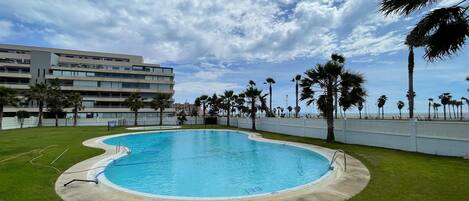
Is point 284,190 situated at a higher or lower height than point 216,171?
higher

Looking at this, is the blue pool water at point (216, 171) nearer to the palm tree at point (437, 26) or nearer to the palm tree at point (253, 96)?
the palm tree at point (437, 26)

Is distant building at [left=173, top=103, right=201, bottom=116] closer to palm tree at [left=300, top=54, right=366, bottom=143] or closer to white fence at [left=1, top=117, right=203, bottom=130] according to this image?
white fence at [left=1, top=117, right=203, bottom=130]

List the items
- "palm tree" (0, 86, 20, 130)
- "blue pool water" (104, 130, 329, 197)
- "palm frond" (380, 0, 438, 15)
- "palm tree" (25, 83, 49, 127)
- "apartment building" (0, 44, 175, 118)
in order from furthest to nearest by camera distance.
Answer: "apartment building" (0, 44, 175, 118) → "palm tree" (25, 83, 49, 127) → "palm tree" (0, 86, 20, 130) → "blue pool water" (104, 130, 329, 197) → "palm frond" (380, 0, 438, 15)

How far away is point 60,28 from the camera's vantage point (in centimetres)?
2862

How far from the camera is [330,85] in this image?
18.3 meters

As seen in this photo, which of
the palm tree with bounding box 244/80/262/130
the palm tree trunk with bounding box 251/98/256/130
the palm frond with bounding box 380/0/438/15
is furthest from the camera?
the palm tree with bounding box 244/80/262/130

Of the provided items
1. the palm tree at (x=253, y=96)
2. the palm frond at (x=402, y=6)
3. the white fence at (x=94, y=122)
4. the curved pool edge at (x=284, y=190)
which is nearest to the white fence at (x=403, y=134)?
the curved pool edge at (x=284, y=190)

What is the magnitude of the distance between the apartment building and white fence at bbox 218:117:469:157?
38965 millimetres

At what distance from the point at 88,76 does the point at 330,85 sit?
51392mm

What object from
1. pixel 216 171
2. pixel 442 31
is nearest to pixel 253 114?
pixel 216 171

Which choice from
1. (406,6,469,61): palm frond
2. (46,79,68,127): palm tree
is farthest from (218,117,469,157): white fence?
(46,79,68,127): palm tree

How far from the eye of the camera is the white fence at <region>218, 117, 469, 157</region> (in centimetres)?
1178

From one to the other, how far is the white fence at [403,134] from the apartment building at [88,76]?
39.0 meters

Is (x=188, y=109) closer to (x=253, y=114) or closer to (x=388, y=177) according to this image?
(x=253, y=114)
